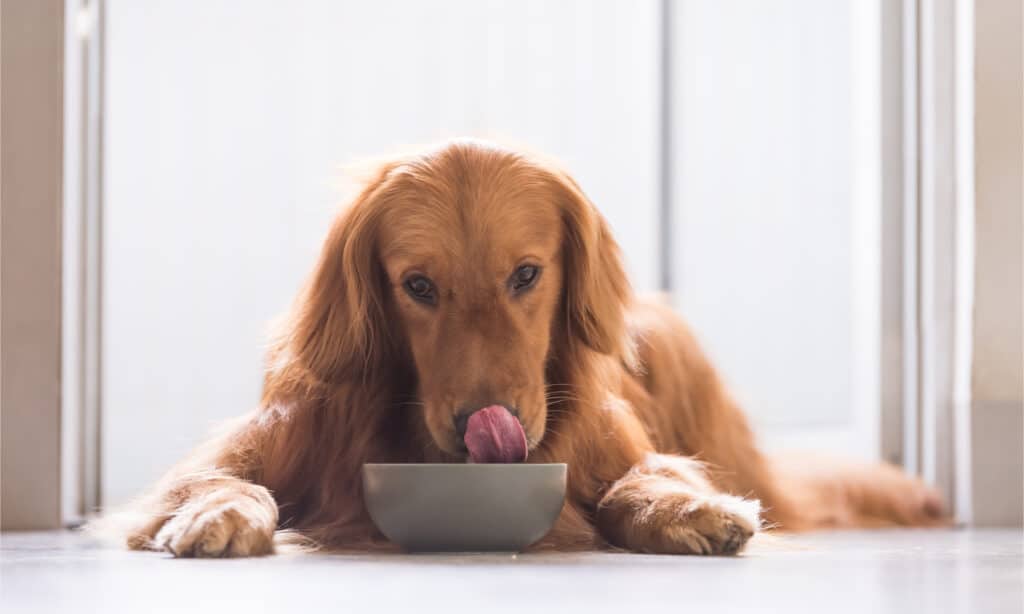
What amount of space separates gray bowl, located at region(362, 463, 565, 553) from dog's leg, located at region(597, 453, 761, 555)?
16 cm

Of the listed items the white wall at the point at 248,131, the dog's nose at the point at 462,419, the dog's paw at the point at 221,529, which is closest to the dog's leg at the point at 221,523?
the dog's paw at the point at 221,529

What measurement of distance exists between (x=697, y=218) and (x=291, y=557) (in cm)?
251

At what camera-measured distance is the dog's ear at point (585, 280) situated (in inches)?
79.3

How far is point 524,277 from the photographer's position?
6.23ft

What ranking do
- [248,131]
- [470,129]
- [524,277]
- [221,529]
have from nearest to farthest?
[221,529] → [524,277] → [470,129] → [248,131]

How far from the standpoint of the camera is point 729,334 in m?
3.94

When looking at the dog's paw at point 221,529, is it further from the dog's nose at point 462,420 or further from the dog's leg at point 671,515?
the dog's leg at point 671,515

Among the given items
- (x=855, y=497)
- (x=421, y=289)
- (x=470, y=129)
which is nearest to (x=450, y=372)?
(x=421, y=289)

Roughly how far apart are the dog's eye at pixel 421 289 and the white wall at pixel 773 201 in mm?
1836

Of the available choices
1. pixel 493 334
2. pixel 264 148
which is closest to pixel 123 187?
pixel 264 148

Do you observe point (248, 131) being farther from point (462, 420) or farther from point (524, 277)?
point (462, 420)

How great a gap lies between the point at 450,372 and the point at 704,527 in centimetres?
40

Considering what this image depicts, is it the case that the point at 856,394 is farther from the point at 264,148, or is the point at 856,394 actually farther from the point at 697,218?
the point at 264,148

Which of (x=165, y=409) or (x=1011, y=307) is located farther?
(x=165, y=409)
